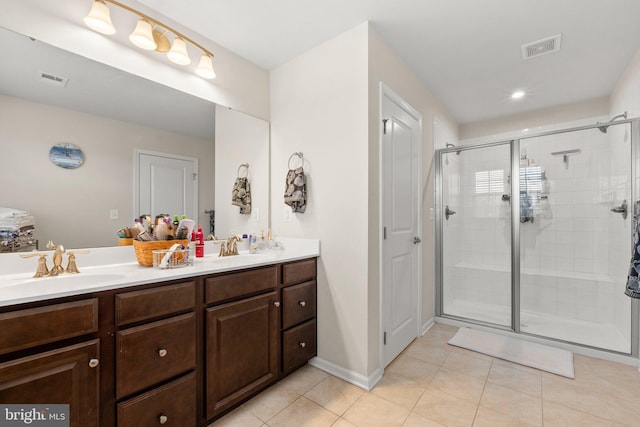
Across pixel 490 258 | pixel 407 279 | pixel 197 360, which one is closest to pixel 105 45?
pixel 197 360

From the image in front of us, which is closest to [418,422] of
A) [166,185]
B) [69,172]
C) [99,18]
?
[166,185]

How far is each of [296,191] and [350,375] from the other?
52.7 inches

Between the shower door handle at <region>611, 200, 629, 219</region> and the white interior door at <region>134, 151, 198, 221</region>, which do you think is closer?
the white interior door at <region>134, 151, 198, 221</region>

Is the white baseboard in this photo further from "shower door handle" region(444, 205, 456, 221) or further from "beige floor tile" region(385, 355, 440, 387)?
"shower door handle" region(444, 205, 456, 221)

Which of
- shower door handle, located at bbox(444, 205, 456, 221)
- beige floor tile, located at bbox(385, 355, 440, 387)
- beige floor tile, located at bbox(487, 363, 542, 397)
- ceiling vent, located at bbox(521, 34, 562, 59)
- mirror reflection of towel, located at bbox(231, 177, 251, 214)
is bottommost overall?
beige floor tile, located at bbox(487, 363, 542, 397)

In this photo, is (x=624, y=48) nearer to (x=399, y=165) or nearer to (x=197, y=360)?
(x=399, y=165)

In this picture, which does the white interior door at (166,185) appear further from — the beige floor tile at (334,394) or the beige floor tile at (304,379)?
the beige floor tile at (334,394)

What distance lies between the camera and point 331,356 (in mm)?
1997

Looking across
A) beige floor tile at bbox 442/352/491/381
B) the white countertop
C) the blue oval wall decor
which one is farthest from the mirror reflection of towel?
beige floor tile at bbox 442/352/491/381

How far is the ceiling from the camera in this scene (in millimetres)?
1694

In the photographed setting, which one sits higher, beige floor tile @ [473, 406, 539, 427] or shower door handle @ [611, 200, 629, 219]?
shower door handle @ [611, 200, 629, 219]

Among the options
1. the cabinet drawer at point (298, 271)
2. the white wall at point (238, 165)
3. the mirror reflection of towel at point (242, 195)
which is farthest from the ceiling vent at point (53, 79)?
the cabinet drawer at point (298, 271)

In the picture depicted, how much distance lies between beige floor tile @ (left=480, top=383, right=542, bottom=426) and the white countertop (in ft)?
4.93

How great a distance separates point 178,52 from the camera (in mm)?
1710
